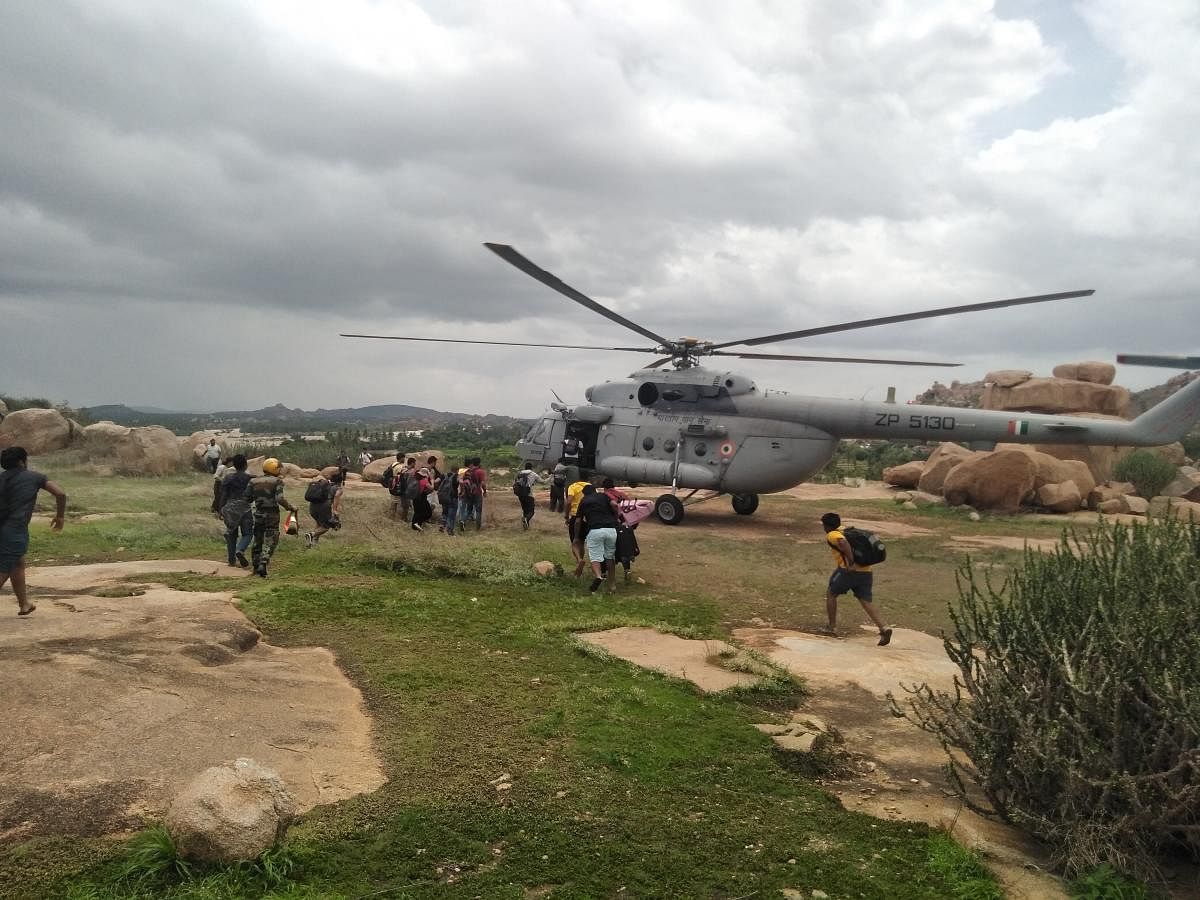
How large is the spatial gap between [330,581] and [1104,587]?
7698 mm

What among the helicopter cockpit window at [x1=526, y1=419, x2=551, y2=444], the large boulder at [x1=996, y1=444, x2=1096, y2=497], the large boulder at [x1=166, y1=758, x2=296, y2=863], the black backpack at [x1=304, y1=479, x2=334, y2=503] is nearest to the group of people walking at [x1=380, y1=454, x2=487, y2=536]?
the black backpack at [x1=304, y1=479, x2=334, y2=503]

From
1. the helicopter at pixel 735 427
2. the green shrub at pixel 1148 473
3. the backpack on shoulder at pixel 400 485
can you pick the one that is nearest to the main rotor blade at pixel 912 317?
the helicopter at pixel 735 427

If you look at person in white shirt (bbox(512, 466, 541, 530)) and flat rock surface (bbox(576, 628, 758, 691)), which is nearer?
flat rock surface (bbox(576, 628, 758, 691))

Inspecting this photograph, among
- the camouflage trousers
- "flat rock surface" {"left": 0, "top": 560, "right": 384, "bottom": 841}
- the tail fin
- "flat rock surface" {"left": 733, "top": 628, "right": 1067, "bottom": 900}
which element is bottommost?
"flat rock surface" {"left": 733, "top": 628, "right": 1067, "bottom": 900}

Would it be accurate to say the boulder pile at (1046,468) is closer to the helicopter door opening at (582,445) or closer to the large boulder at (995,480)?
the large boulder at (995,480)

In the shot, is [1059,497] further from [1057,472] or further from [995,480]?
[995,480]

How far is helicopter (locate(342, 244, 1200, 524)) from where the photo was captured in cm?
1407

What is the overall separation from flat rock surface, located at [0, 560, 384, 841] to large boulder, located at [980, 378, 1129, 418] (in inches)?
1062

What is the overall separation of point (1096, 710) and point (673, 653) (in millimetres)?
3737

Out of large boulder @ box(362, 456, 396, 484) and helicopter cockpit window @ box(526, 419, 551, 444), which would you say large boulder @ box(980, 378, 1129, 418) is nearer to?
helicopter cockpit window @ box(526, 419, 551, 444)

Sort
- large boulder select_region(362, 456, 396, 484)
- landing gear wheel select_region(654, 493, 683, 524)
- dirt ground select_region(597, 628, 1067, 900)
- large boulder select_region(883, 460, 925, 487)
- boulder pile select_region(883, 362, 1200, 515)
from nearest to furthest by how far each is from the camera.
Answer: dirt ground select_region(597, 628, 1067, 900) < landing gear wheel select_region(654, 493, 683, 524) < boulder pile select_region(883, 362, 1200, 515) < large boulder select_region(883, 460, 925, 487) < large boulder select_region(362, 456, 396, 484)

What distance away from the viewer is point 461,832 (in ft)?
12.0

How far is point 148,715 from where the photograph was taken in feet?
14.2

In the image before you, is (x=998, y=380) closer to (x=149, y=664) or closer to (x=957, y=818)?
(x=957, y=818)
